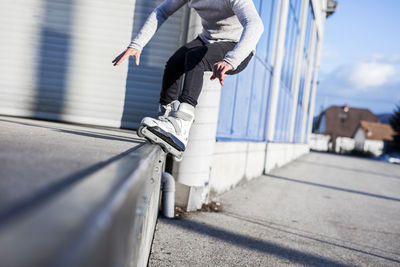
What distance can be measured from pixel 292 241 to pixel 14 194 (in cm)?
324

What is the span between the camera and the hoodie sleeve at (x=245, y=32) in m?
2.78

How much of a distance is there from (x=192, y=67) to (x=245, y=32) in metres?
0.49

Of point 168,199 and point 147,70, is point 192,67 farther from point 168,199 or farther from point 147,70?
point 147,70

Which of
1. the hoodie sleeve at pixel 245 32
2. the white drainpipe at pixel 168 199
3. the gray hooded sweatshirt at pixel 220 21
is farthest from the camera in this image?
the white drainpipe at pixel 168 199

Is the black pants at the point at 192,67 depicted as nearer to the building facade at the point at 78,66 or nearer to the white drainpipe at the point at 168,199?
the white drainpipe at the point at 168,199

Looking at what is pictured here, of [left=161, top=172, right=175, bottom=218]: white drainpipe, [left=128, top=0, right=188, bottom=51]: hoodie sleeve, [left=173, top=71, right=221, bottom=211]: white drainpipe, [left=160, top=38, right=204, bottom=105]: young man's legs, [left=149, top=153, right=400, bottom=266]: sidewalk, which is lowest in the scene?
[left=149, top=153, right=400, bottom=266]: sidewalk

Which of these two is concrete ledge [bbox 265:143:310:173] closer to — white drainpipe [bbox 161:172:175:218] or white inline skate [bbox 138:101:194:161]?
white drainpipe [bbox 161:172:175:218]

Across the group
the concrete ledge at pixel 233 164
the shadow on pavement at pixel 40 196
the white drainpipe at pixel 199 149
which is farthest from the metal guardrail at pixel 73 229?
the concrete ledge at pixel 233 164

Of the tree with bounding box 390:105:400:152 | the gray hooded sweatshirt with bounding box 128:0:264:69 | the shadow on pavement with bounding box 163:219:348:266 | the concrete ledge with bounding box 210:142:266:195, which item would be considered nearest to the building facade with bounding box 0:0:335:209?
the concrete ledge with bounding box 210:142:266:195

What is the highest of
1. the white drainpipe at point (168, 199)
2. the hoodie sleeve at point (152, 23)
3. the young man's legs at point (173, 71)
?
the hoodie sleeve at point (152, 23)

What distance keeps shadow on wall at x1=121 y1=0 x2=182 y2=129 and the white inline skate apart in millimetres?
3338

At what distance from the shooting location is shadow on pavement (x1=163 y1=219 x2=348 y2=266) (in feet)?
10.1

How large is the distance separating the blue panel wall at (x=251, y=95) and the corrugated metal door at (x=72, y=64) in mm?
1200

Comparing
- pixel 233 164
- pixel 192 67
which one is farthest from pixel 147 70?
pixel 192 67
